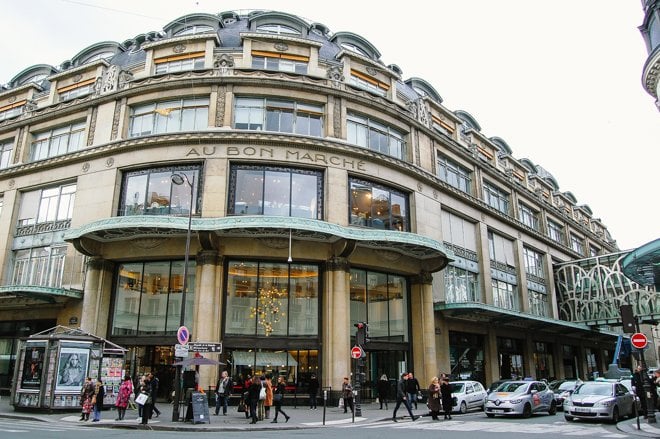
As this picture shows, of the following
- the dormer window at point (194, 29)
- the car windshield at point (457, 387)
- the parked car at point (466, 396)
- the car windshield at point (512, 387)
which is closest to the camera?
the car windshield at point (512, 387)

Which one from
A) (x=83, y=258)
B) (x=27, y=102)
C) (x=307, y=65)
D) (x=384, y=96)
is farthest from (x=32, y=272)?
(x=384, y=96)

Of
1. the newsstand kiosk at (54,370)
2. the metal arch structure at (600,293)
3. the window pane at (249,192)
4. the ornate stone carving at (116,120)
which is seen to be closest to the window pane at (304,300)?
the window pane at (249,192)

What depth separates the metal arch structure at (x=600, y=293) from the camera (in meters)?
45.3

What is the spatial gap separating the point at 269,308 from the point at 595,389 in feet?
51.2

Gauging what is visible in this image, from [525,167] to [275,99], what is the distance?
33325mm

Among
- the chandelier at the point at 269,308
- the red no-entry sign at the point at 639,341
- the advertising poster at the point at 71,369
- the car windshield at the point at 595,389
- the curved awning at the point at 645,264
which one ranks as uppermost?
the curved awning at the point at 645,264

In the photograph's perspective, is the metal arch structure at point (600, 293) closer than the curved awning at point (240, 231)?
No

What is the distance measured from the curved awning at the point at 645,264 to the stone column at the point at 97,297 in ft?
84.9

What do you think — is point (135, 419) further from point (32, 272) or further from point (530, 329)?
point (530, 329)

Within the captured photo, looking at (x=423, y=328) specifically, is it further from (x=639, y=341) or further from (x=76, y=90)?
(x=76, y=90)

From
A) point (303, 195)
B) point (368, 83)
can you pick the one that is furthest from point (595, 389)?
point (368, 83)

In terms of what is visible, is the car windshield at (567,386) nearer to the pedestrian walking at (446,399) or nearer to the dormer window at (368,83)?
the pedestrian walking at (446,399)

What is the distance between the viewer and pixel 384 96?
35.6 m

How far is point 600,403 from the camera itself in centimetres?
1934
